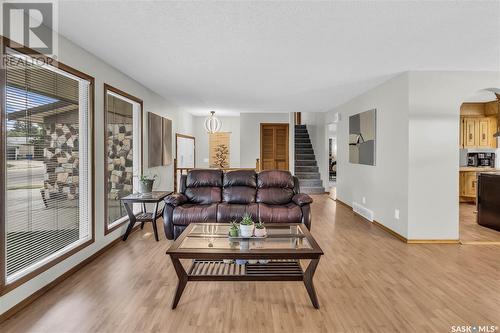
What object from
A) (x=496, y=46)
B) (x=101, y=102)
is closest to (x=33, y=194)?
(x=101, y=102)

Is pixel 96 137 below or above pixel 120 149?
above

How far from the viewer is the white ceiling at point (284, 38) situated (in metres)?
2.45

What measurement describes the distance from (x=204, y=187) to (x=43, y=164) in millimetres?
2384

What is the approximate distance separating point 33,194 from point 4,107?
2.63 ft

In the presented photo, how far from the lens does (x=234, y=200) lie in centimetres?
464

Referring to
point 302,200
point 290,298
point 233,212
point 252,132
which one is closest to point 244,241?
point 290,298

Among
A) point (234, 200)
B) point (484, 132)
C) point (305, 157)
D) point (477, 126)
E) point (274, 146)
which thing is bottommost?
point (234, 200)

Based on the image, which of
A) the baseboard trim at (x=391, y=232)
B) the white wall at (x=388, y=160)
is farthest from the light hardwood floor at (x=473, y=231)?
the white wall at (x=388, y=160)

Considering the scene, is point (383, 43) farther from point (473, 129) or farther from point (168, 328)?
point (473, 129)

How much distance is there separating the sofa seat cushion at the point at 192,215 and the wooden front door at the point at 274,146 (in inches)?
214

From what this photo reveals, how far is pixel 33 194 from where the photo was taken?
105 inches

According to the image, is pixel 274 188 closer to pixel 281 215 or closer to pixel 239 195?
pixel 239 195

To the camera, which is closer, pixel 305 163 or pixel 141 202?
pixel 141 202
